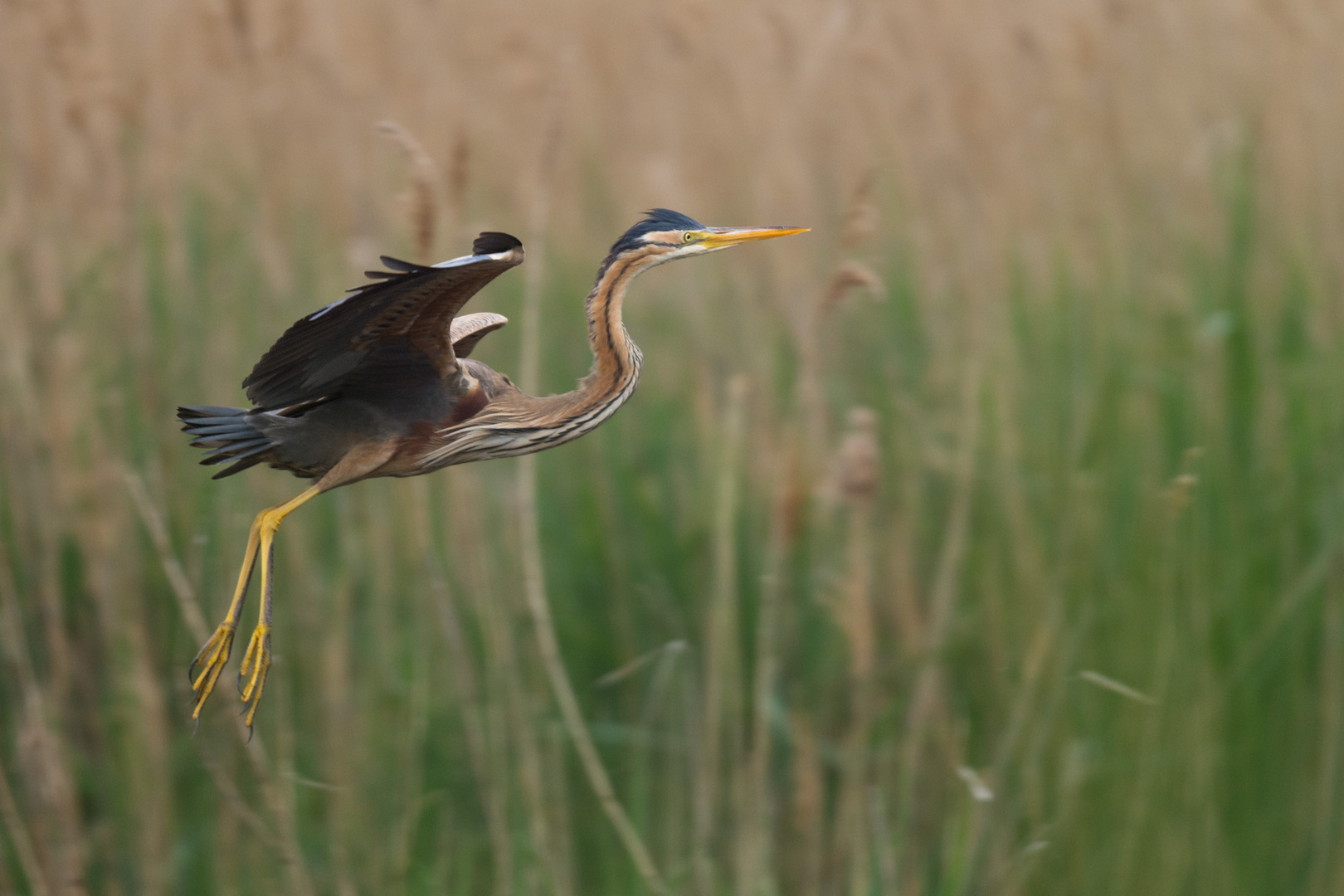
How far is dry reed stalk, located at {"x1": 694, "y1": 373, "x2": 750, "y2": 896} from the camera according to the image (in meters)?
2.19

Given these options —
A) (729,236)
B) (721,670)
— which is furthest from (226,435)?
(721,670)

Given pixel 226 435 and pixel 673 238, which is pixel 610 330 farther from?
pixel 226 435

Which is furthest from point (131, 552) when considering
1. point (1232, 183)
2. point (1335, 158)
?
point (1335, 158)

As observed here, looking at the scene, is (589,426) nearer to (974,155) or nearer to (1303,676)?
(1303,676)

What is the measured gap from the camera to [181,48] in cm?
261

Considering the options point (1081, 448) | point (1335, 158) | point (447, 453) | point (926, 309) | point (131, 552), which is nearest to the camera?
point (447, 453)

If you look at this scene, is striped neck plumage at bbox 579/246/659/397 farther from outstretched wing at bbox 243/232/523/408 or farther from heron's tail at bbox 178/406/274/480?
heron's tail at bbox 178/406/274/480

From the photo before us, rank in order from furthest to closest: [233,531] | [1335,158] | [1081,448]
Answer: [1335,158]
[1081,448]
[233,531]

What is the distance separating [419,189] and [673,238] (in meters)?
0.19

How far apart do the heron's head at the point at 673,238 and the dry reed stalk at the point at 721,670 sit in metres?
1.04

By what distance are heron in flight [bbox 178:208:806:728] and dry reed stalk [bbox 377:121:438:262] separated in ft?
0.28

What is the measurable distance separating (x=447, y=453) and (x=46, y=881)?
1.96 m

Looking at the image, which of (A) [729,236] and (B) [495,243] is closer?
(B) [495,243]

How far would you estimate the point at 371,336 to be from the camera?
953 mm
